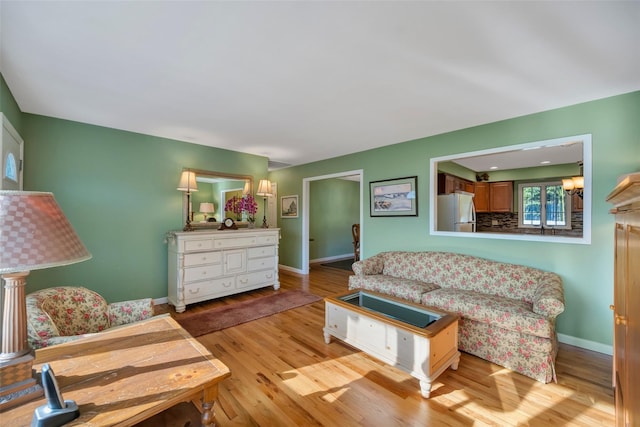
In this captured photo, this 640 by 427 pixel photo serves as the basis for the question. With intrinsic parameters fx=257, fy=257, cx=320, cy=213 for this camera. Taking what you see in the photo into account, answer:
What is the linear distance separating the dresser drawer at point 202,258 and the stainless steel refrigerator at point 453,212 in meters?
3.27

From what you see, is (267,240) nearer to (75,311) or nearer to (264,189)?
(264,189)

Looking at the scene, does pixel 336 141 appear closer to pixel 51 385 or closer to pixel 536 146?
pixel 536 146

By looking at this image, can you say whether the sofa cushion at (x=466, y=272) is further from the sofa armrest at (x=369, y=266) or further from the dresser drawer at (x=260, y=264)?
the dresser drawer at (x=260, y=264)

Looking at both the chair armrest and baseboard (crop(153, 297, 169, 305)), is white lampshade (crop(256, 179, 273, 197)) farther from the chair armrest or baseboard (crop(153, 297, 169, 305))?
the chair armrest

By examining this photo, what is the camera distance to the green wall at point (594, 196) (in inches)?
94.8

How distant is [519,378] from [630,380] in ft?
4.63

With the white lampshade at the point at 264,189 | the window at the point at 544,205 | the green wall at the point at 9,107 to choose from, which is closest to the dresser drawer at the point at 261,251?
the white lampshade at the point at 264,189

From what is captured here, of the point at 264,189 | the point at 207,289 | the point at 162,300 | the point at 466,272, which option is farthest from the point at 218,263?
the point at 466,272

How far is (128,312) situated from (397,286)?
8.54 ft

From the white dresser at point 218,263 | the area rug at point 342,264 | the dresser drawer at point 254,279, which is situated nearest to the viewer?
the white dresser at point 218,263

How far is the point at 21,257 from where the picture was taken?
0.84 metres

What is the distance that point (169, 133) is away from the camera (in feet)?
Result: 11.8

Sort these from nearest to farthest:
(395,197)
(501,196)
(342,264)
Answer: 1. (395,197)
2. (501,196)
3. (342,264)

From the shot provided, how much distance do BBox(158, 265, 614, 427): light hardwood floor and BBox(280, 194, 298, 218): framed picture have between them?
3476 millimetres
